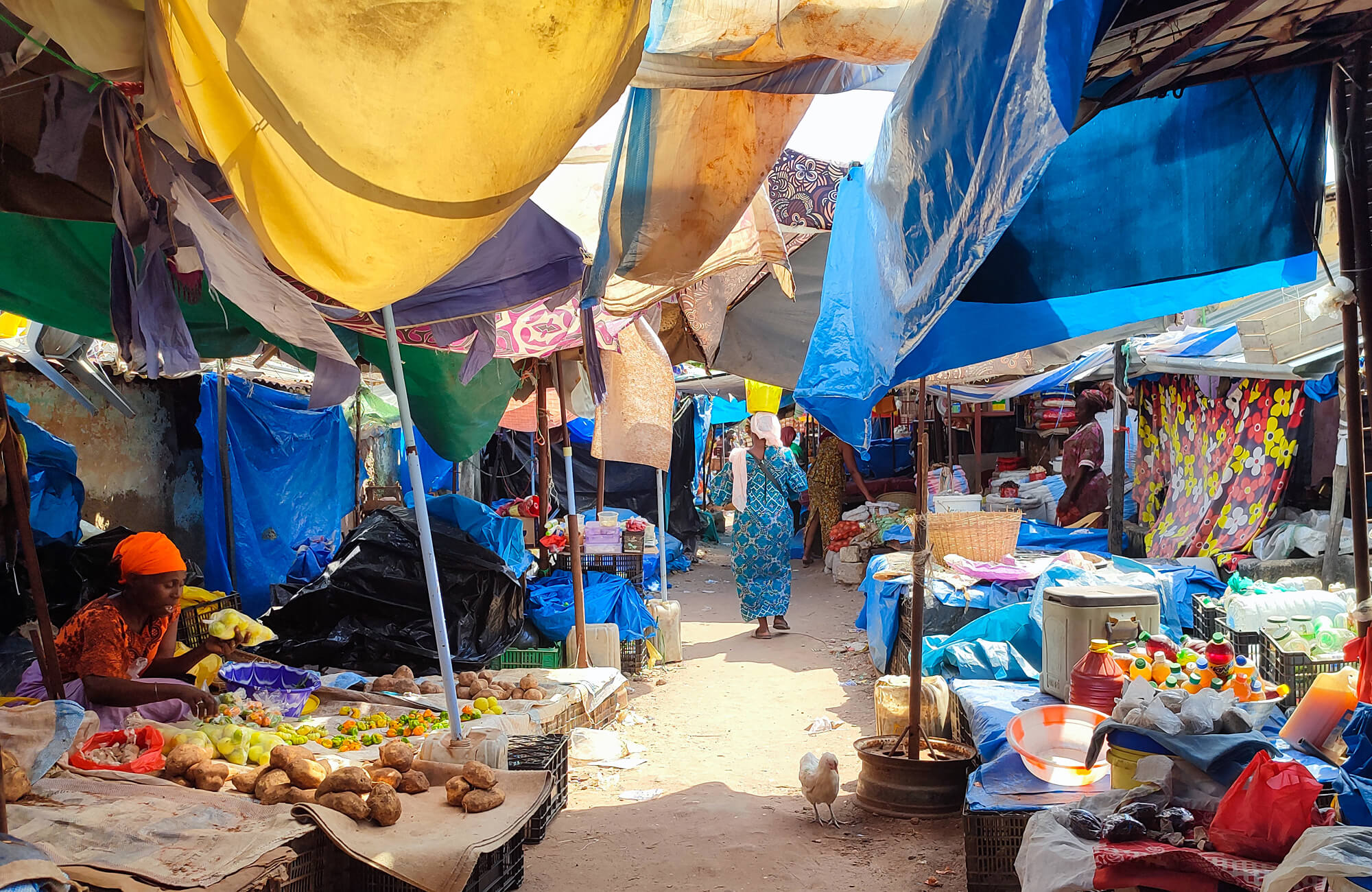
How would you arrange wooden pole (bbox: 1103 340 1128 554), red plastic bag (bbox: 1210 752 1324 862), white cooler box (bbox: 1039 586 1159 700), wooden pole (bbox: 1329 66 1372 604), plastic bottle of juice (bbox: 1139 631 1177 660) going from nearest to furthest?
red plastic bag (bbox: 1210 752 1324 862), wooden pole (bbox: 1329 66 1372 604), plastic bottle of juice (bbox: 1139 631 1177 660), white cooler box (bbox: 1039 586 1159 700), wooden pole (bbox: 1103 340 1128 554)

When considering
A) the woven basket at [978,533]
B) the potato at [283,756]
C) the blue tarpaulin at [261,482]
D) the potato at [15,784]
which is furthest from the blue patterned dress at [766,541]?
the potato at [15,784]

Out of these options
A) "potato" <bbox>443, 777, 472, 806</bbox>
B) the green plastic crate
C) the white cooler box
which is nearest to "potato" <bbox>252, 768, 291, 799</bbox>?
"potato" <bbox>443, 777, 472, 806</bbox>

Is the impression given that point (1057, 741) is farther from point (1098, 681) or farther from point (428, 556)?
point (428, 556)

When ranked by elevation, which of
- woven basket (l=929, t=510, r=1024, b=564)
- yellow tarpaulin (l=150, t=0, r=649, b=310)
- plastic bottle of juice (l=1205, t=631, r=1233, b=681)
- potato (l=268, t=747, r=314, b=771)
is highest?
yellow tarpaulin (l=150, t=0, r=649, b=310)

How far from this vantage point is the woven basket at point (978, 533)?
7.72 meters

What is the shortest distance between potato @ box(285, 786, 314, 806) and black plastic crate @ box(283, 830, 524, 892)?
20 cm

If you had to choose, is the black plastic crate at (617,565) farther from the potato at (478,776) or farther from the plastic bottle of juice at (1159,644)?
the plastic bottle of juice at (1159,644)

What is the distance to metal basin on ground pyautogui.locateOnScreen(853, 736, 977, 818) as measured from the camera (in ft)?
16.1

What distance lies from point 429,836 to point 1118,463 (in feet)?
24.9

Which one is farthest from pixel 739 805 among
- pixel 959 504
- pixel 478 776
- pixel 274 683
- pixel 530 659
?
pixel 959 504

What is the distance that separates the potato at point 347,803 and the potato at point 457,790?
0.36 metres

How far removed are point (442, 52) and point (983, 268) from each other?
2.77m

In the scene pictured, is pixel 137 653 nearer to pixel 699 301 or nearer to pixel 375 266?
pixel 375 266

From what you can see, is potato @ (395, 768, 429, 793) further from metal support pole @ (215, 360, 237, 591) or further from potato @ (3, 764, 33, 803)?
metal support pole @ (215, 360, 237, 591)
